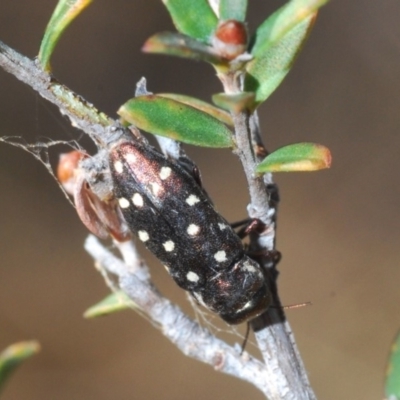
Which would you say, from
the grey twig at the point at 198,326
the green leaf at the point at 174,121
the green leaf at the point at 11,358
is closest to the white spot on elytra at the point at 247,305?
the grey twig at the point at 198,326

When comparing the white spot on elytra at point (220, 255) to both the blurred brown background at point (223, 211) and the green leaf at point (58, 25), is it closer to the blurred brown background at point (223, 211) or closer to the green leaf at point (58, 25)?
the green leaf at point (58, 25)

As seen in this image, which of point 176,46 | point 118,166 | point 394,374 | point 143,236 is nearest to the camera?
point 176,46

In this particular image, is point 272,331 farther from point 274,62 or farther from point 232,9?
point 232,9

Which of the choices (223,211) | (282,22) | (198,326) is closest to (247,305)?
(198,326)

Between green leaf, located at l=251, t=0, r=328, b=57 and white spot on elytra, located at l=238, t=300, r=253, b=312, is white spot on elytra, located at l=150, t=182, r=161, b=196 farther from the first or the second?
green leaf, located at l=251, t=0, r=328, b=57

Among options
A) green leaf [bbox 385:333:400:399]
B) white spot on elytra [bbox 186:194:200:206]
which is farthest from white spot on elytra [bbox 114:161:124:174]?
green leaf [bbox 385:333:400:399]
